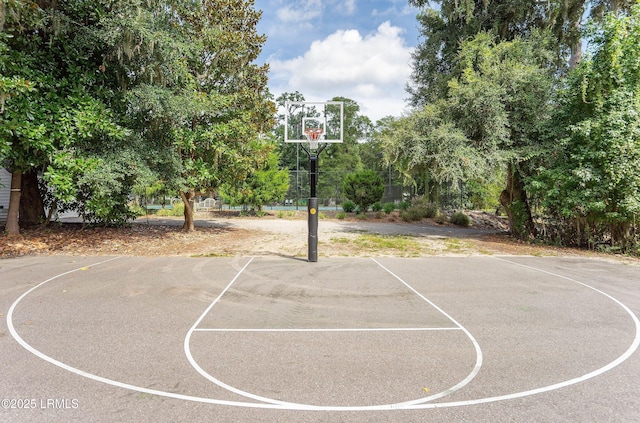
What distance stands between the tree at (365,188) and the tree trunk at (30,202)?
14807mm

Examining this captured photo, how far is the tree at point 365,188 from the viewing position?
20625 mm

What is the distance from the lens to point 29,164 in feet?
28.8

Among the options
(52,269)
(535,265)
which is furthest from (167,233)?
(535,265)

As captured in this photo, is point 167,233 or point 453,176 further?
point 167,233

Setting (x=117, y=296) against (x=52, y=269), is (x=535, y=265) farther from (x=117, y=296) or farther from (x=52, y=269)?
(x=52, y=269)

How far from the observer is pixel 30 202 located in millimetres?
11773

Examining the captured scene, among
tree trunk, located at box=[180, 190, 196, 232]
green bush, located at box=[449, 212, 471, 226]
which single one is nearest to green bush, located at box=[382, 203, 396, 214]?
green bush, located at box=[449, 212, 471, 226]

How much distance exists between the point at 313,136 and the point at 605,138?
25.0 feet

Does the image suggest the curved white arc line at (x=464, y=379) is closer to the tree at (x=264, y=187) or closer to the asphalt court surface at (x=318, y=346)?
the asphalt court surface at (x=318, y=346)

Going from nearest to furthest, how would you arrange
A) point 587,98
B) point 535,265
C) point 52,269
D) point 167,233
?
point 52,269 < point 535,265 < point 587,98 < point 167,233

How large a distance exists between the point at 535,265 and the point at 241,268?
6.73m

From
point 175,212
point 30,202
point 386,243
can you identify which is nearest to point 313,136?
point 386,243

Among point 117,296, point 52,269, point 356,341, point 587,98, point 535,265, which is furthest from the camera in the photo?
point 587,98

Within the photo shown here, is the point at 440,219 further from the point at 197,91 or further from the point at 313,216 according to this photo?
the point at 197,91
